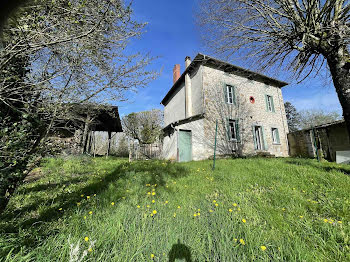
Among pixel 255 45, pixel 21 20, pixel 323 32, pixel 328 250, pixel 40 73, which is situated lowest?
pixel 328 250

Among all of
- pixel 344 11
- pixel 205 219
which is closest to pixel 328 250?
pixel 205 219

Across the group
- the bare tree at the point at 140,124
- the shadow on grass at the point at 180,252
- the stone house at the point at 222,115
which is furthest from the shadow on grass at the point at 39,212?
the bare tree at the point at 140,124

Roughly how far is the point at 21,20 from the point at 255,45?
552cm

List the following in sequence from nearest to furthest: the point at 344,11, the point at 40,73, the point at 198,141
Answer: the point at 40,73
the point at 344,11
the point at 198,141

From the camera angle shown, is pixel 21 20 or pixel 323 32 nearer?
pixel 21 20

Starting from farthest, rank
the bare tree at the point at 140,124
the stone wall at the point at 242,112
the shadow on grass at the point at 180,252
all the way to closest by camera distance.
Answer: the bare tree at the point at 140,124 → the stone wall at the point at 242,112 → the shadow on grass at the point at 180,252

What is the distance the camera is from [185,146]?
1018 cm

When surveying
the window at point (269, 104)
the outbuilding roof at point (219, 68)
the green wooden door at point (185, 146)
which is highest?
the outbuilding roof at point (219, 68)

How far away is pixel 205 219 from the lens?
2102 millimetres

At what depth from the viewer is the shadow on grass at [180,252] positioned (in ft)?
4.72

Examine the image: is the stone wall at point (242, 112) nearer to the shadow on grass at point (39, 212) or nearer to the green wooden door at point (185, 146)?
the green wooden door at point (185, 146)

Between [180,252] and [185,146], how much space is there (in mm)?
8700

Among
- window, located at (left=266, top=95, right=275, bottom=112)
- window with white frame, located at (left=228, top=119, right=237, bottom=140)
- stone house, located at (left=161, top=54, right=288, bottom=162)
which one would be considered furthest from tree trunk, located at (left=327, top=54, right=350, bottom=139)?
window, located at (left=266, top=95, right=275, bottom=112)

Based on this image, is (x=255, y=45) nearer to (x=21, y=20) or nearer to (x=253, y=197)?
(x=253, y=197)
